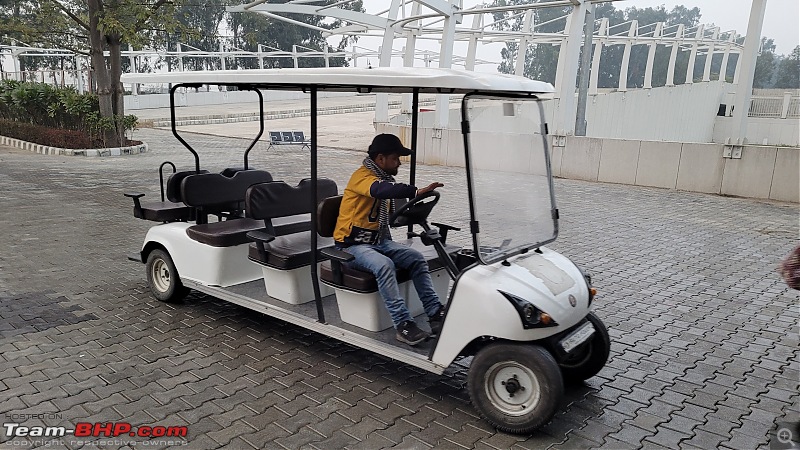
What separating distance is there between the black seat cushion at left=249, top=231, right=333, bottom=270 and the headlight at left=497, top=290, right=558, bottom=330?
1.38 metres

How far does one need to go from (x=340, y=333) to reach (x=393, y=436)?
0.84 meters

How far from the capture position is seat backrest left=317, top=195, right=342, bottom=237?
13.2 feet

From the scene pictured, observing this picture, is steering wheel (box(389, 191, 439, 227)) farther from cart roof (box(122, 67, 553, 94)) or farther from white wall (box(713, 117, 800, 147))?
white wall (box(713, 117, 800, 147))

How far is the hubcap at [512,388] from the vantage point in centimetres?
313

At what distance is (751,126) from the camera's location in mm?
30594

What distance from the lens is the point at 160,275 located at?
5.14m

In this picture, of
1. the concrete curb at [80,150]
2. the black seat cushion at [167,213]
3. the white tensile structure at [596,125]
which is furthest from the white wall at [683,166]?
the concrete curb at [80,150]

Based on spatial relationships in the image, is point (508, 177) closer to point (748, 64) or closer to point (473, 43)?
point (748, 64)

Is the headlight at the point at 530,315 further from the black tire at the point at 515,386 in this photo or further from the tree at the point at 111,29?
the tree at the point at 111,29

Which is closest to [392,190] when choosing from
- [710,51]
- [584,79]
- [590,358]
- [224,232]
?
[590,358]

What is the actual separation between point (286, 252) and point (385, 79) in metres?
1.42

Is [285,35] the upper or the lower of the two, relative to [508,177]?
upper

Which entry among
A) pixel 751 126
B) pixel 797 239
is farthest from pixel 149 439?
pixel 751 126

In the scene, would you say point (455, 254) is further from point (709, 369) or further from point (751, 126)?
point (751, 126)
